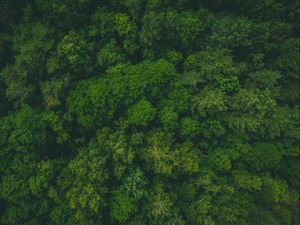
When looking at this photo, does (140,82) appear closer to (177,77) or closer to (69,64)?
(177,77)

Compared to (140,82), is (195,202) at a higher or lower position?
lower

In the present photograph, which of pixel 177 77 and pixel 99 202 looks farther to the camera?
pixel 177 77

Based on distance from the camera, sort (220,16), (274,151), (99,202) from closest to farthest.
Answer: (99,202)
(274,151)
(220,16)

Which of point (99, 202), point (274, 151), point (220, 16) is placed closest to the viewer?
point (99, 202)

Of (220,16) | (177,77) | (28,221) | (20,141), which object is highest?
(220,16)

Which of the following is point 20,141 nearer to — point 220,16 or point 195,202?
point 195,202

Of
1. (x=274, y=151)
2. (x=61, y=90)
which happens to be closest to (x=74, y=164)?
(x=61, y=90)

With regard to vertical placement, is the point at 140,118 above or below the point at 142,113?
below
